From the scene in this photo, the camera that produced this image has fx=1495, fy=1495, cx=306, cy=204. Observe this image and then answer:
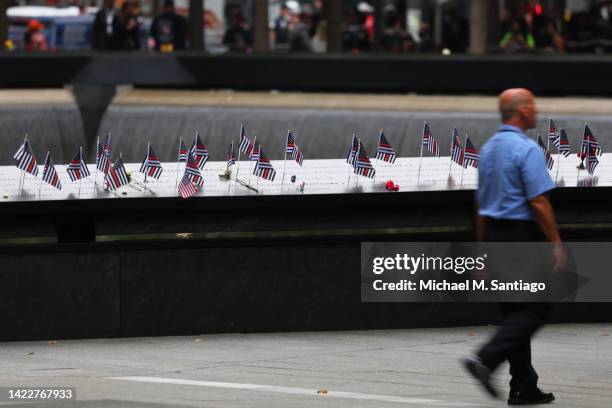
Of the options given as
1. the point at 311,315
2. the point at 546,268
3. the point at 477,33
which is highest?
the point at 477,33

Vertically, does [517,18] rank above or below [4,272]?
above

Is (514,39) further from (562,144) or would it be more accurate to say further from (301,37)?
(562,144)

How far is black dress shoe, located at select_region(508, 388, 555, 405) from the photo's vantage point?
833cm

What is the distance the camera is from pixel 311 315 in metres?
11.3

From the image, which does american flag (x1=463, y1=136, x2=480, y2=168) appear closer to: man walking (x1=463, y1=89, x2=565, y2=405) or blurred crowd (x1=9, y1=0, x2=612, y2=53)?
man walking (x1=463, y1=89, x2=565, y2=405)

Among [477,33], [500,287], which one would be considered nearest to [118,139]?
[477,33]

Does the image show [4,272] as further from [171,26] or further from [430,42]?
[430,42]

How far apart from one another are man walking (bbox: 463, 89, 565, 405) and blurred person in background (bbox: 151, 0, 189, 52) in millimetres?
15968

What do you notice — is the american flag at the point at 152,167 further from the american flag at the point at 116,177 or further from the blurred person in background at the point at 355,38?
the blurred person in background at the point at 355,38

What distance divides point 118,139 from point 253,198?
1083cm

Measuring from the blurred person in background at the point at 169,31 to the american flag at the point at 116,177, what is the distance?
1176 cm

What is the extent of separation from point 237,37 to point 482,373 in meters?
19.3

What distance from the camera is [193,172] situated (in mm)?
12000

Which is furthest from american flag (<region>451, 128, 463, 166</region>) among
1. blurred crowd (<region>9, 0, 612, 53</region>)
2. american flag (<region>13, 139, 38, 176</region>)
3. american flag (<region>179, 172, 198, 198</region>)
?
blurred crowd (<region>9, 0, 612, 53</region>)
